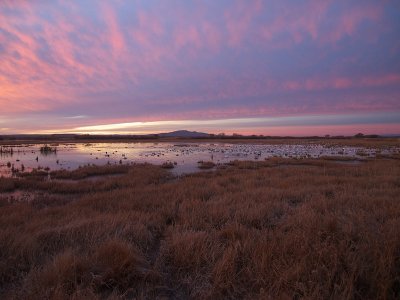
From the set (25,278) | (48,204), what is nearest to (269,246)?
(25,278)

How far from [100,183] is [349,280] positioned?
14.7 metres

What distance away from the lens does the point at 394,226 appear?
570 centimetres

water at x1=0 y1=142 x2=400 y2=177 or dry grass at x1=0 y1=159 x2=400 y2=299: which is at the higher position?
dry grass at x1=0 y1=159 x2=400 y2=299

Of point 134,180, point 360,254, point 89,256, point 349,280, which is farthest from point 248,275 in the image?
point 134,180

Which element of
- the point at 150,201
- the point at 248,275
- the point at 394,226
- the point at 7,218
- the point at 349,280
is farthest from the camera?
the point at 150,201

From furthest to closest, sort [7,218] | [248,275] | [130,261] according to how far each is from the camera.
Answer: [7,218] → [130,261] → [248,275]

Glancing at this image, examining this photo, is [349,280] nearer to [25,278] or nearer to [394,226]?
[394,226]

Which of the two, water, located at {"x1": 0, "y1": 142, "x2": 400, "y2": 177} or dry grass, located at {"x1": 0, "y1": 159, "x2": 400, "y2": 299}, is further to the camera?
water, located at {"x1": 0, "y1": 142, "x2": 400, "y2": 177}

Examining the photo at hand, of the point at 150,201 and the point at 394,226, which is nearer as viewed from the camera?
the point at 394,226

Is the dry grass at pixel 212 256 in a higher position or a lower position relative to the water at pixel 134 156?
higher

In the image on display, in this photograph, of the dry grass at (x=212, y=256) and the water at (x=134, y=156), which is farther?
the water at (x=134, y=156)

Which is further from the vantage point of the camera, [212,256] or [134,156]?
[134,156]

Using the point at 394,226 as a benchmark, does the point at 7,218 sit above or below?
below

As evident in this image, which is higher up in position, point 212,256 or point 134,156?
point 212,256
